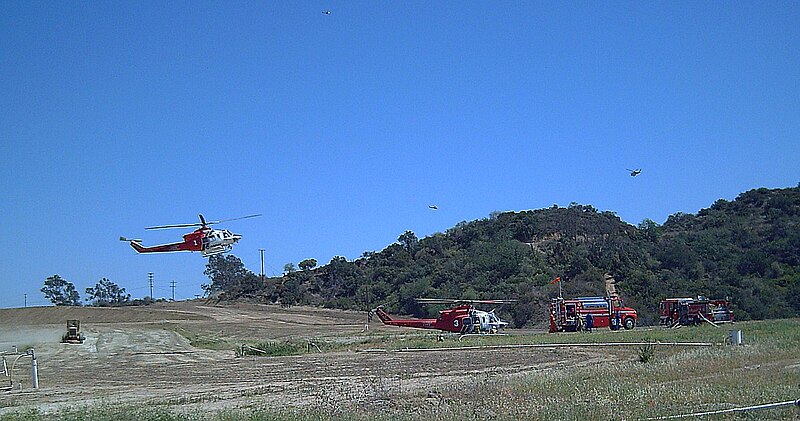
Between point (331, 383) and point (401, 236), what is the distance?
301 ft

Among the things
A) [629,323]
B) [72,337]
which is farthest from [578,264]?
[72,337]

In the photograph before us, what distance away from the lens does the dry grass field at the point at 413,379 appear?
1727 cm

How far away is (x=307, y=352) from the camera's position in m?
45.6

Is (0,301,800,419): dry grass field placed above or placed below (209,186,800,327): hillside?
below

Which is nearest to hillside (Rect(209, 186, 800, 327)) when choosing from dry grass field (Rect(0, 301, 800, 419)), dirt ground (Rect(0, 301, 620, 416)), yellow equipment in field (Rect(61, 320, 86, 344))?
dirt ground (Rect(0, 301, 620, 416))

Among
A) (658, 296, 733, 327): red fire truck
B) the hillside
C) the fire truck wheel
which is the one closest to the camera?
(658, 296, 733, 327): red fire truck

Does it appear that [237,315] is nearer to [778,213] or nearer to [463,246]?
[463,246]

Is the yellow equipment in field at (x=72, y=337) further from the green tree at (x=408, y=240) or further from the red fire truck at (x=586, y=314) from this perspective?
the green tree at (x=408, y=240)

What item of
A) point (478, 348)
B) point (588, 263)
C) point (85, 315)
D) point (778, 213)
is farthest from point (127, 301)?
point (478, 348)

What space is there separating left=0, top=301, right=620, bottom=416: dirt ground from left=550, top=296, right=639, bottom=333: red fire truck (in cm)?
1220

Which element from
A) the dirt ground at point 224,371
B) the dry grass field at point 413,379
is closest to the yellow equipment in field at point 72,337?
the dirt ground at point 224,371

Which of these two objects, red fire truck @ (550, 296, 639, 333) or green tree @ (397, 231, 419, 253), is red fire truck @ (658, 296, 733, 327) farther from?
green tree @ (397, 231, 419, 253)

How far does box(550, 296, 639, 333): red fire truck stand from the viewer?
53.7 m

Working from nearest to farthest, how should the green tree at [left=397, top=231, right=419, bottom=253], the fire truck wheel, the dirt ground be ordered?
1. the dirt ground
2. the fire truck wheel
3. the green tree at [left=397, top=231, right=419, bottom=253]
